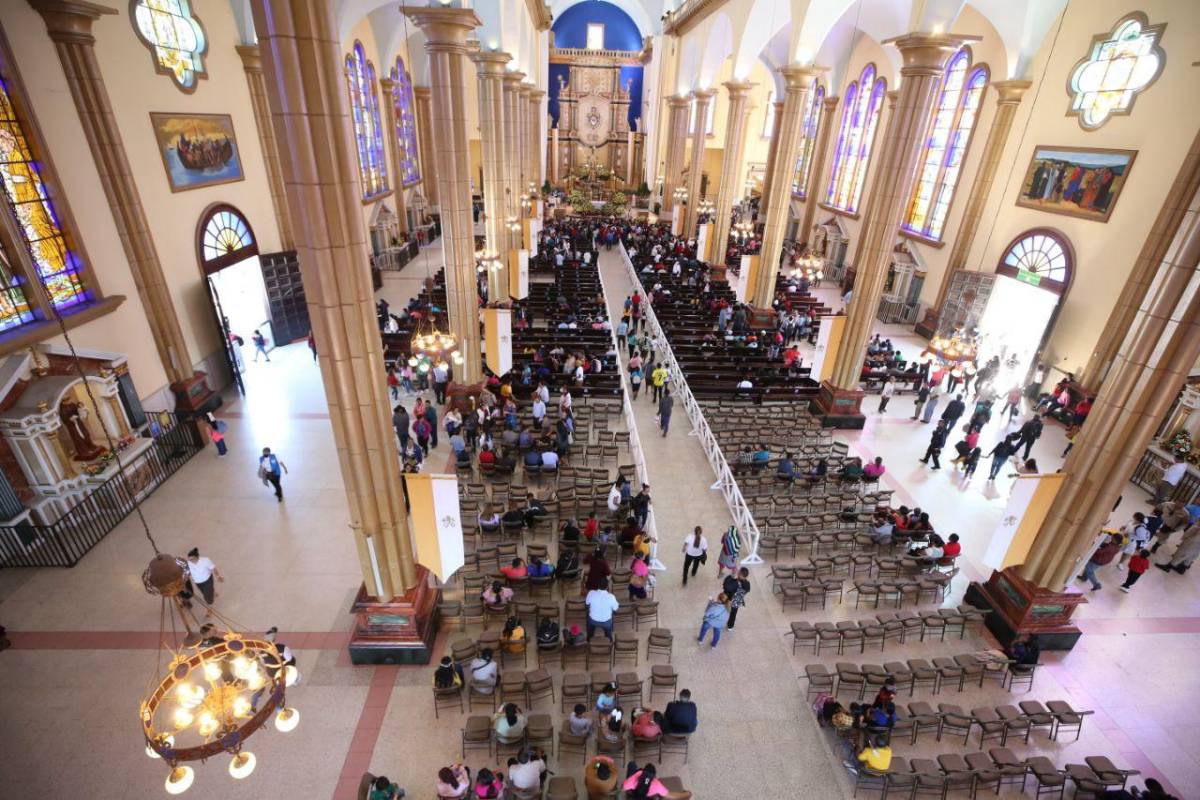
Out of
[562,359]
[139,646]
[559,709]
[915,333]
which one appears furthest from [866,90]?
[139,646]

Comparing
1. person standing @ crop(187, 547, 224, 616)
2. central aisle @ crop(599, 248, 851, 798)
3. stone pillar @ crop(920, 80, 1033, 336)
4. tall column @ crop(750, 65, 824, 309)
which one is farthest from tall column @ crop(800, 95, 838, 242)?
person standing @ crop(187, 547, 224, 616)

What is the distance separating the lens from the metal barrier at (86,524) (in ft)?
34.8

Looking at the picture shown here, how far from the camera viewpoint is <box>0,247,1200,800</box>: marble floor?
767cm

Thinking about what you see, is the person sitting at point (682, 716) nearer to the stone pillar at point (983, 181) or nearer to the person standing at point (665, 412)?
the person standing at point (665, 412)

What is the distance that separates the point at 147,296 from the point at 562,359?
1067cm

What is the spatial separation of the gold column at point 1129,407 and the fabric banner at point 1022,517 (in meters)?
0.14

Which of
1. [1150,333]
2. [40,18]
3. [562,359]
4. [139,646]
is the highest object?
[40,18]

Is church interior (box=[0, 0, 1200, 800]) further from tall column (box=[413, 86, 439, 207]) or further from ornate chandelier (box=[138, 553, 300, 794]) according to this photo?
tall column (box=[413, 86, 439, 207])

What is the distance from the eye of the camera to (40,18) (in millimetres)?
11578

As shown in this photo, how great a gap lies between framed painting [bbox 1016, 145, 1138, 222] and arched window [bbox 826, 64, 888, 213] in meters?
11.9

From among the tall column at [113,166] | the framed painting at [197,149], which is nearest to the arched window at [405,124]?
the framed painting at [197,149]

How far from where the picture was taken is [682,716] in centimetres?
761

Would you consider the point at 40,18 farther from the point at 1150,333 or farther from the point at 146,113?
the point at 1150,333

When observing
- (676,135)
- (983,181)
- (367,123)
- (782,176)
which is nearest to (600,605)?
(782,176)
